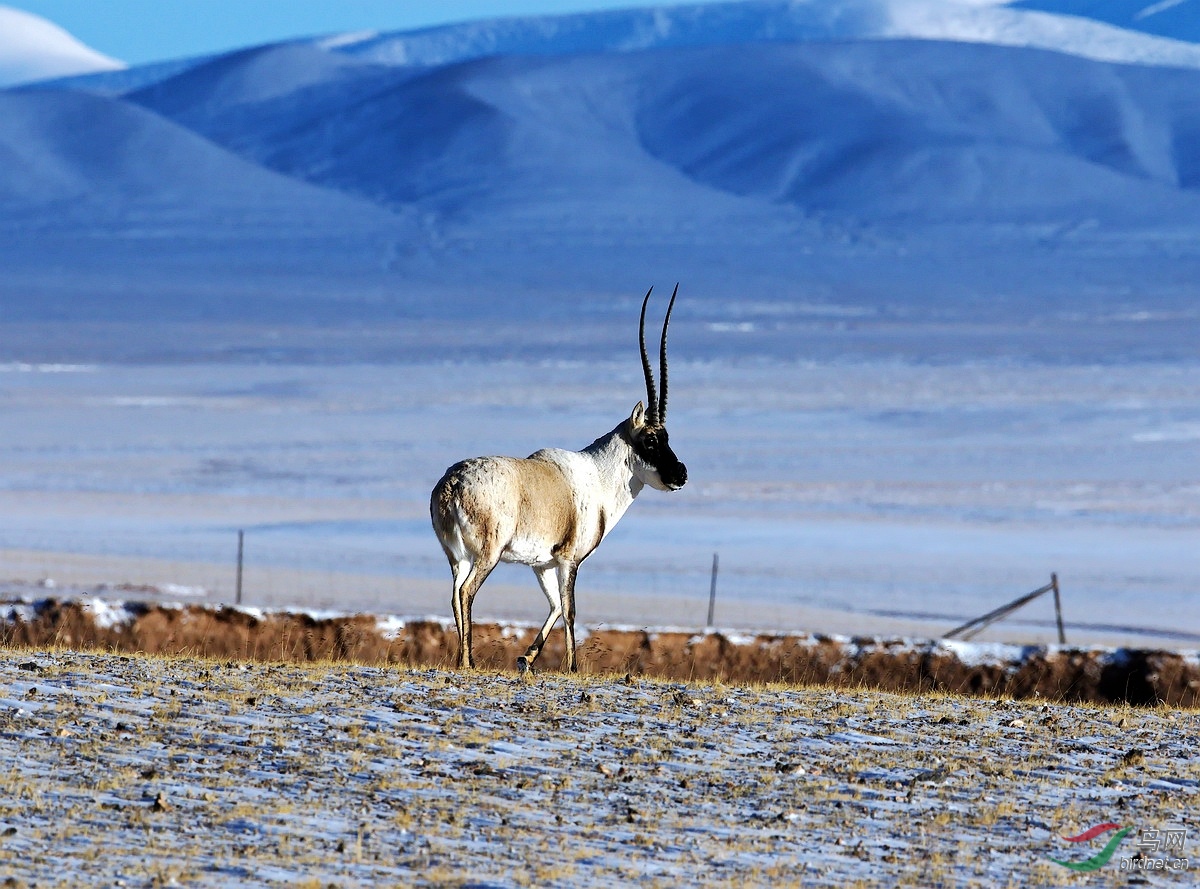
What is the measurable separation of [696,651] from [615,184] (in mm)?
114141

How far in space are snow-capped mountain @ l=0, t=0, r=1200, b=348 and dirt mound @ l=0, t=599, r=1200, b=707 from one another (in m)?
61.3

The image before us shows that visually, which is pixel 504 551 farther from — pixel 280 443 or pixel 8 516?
pixel 280 443

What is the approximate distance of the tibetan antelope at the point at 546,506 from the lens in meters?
8.93

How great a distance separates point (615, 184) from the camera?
124938 mm

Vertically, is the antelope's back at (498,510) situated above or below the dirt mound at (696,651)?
above

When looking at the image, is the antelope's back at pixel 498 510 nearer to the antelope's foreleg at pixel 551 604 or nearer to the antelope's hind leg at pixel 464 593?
the antelope's hind leg at pixel 464 593

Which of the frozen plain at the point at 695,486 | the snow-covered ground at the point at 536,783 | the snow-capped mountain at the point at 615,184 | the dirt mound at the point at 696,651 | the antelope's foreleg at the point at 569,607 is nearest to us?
the snow-covered ground at the point at 536,783

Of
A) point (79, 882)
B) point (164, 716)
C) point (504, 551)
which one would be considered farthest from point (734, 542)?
point (79, 882)

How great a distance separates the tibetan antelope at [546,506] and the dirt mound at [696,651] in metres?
2.18

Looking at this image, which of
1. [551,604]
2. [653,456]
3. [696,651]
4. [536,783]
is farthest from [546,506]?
[696,651]

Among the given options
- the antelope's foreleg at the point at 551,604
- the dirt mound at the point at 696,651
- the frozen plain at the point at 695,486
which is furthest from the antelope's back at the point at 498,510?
the frozen plain at the point at 695,486

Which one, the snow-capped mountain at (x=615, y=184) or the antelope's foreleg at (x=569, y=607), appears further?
the snow-capped mountain at (x=615, y=184)

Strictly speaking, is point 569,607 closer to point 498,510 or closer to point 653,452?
point 498,510

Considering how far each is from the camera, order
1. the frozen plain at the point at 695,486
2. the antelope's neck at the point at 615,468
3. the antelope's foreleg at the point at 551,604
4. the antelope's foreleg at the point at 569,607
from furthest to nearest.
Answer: the frozen plain at the point at 695,486 < the antelope's neck at the point at 615,468 < the antelope's foreleg at the point at 569,607 < the antelope's foreleg at the point at 551,604
